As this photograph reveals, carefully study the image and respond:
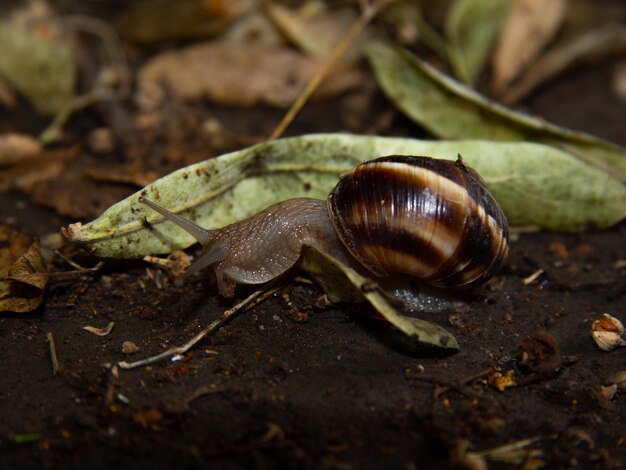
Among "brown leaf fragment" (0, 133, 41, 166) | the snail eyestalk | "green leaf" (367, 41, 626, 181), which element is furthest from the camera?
"brown leaf fragment" (0, 133, 41, 166)

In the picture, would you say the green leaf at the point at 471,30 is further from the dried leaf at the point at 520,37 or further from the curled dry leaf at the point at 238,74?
the curled dry leaf at the point at 238,74

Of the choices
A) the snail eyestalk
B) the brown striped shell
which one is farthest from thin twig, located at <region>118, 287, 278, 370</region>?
the brown striped shell

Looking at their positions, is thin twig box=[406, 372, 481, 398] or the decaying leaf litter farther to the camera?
thin twig box=[406, 372, 481, 398]

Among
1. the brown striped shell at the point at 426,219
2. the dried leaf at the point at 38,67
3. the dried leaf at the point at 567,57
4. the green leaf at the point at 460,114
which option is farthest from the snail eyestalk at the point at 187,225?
the dried leaf at the point at 567,57

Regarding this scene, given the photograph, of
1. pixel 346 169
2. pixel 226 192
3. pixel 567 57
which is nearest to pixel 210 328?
pixel 226 192

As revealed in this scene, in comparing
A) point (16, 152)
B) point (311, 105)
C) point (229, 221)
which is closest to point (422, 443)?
point (229, 221)

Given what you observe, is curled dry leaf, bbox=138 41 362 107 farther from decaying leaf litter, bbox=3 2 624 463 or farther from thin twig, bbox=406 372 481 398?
thin twig, bbox=406 372 481 398
